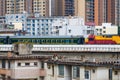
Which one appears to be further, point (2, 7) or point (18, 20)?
point (2, 7)

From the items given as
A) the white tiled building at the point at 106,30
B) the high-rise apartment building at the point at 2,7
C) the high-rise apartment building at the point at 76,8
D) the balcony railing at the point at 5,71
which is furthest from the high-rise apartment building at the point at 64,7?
the balcony railing at the point at 5,71

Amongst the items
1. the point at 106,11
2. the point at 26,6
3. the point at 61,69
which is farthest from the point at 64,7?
the point at 61,69

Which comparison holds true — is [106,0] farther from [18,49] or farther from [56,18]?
[18,49]

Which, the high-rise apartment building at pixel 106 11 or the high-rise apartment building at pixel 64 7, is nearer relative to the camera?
the high-rise apartment building at pixel 64 7

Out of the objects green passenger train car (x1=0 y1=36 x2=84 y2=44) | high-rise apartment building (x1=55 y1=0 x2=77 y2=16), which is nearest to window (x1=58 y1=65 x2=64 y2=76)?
green passenger train car (x1=0 y1=36 x2=84 y2=44)

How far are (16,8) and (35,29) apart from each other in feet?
62.9

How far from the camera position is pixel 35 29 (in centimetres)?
8319

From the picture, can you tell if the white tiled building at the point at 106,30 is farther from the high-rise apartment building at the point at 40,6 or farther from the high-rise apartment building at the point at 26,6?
the high-rise apartment building at the point at 26,6

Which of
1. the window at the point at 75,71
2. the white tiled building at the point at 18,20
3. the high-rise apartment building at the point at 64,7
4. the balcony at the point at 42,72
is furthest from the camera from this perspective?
the high-rise apartment building at the point at 64,7

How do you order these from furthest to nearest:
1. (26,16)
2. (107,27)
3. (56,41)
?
(26,16)
(107,27)
(56,41)

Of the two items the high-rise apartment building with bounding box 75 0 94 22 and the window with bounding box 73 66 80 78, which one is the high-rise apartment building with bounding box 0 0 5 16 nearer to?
the high-rise apartment building with bounding box 75 0 94 22

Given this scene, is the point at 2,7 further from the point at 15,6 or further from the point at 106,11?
the point at 106,11

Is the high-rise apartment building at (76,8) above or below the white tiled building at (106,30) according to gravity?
above

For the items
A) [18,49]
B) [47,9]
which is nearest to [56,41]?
[18,49]
